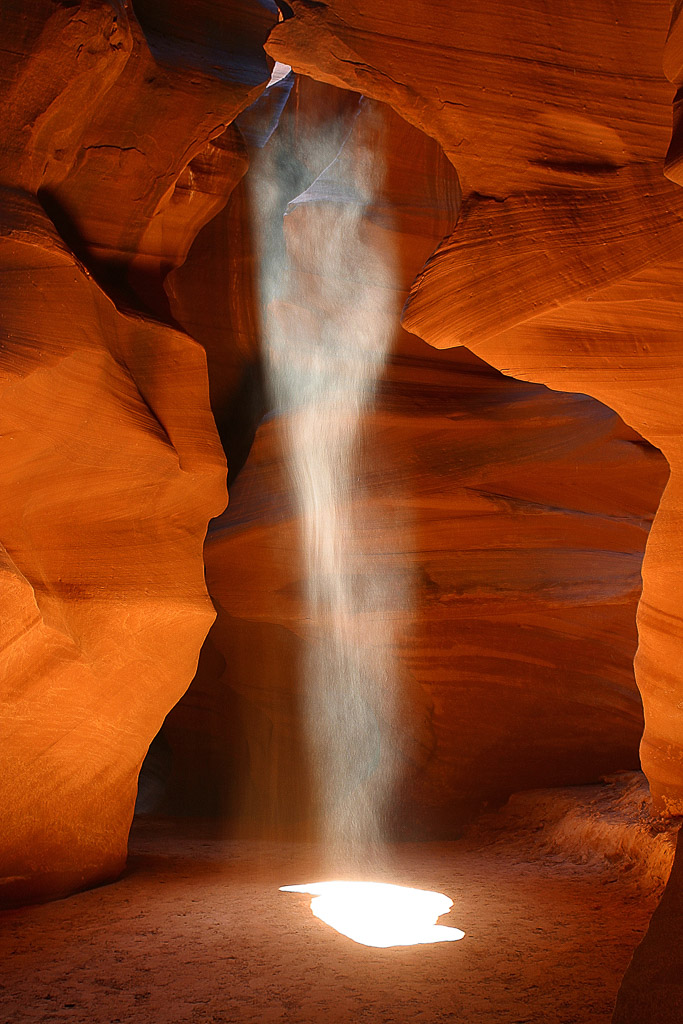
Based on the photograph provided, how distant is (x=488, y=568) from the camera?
7.39m

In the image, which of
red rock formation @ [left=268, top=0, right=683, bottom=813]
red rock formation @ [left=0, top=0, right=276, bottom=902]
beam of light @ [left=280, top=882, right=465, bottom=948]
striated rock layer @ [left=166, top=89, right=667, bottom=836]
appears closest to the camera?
red rock formation @ [left=268, top=0, right=683, bottom=813]

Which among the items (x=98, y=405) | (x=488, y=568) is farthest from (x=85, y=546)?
(x=488, y=568)

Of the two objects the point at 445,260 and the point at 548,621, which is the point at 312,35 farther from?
the point at 548,621

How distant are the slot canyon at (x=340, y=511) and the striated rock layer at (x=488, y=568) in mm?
31

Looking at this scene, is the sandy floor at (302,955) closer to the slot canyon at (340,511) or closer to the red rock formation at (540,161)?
the slot canyon at (340,511)

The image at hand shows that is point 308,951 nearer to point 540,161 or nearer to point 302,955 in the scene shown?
point 302,955

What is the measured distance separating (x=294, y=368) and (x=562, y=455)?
2.68m

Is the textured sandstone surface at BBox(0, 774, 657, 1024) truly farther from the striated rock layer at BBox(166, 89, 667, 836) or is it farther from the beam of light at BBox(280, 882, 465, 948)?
the striated rock layer at BBox(166, 89, 667, 836)

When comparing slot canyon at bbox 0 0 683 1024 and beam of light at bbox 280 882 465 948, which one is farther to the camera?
beam of light at bbox 280 882 465 948

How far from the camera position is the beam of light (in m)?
4.22

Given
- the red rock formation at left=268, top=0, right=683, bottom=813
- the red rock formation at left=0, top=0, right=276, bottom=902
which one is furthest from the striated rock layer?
the red rock formation at left=268, top=0, right=683, bottom=813

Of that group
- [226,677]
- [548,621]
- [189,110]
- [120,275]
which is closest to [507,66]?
[189,110]

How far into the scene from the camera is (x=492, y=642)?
7480 mm

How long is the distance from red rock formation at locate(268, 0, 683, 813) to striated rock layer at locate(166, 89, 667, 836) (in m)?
3.83
